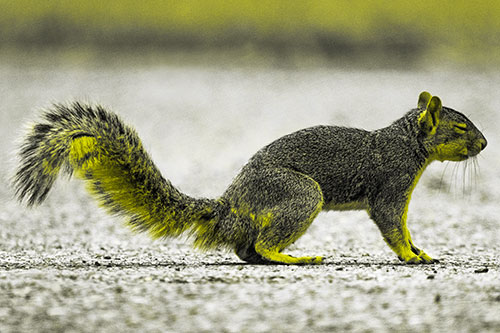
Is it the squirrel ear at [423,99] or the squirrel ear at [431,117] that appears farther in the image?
the squirrel ear at [423,99]

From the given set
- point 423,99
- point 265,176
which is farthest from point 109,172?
point 423,99

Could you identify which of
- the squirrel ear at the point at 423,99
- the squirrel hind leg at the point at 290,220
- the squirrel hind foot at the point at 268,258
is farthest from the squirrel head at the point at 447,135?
the squirrel hind foot at the point at 268,258

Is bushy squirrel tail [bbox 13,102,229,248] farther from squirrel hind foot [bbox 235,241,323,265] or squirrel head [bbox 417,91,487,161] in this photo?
squirrel head [bbox 417,91,487,161]

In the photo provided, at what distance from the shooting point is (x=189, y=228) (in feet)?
17.9

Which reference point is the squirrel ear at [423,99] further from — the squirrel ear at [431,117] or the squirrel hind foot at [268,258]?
the squirrel hind foot at [268,258]

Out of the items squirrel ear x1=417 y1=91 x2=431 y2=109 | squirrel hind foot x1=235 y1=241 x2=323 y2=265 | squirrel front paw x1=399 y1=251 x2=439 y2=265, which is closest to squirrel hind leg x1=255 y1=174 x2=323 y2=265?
squirrel hind foot x1=235 y1=241 x2=323 y2=265

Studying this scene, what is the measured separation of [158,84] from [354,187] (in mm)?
18748

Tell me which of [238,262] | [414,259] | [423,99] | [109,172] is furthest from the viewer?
[423,99]

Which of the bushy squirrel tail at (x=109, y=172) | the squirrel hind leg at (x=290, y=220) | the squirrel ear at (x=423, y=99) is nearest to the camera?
the bushy squirrel tail at (x=109, y=172)

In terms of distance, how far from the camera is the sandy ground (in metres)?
3.60

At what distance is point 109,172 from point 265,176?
1.17m

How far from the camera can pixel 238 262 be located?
231 inches

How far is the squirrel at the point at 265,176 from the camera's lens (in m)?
4.98

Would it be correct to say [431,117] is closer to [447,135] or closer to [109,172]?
[447,135]
